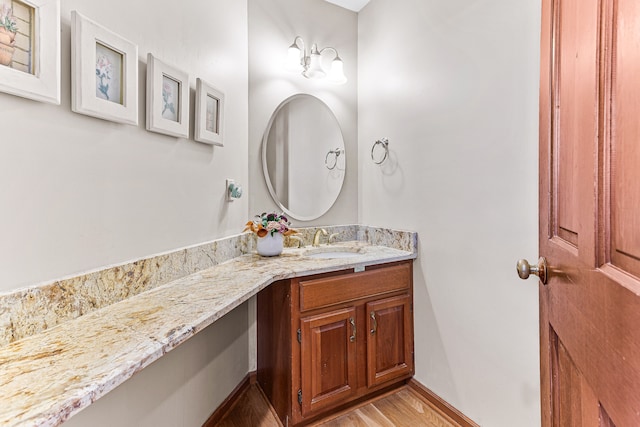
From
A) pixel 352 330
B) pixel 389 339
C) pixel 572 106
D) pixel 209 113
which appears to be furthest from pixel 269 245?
pixel 572 106

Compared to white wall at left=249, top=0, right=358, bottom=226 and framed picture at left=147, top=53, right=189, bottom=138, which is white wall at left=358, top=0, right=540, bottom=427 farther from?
framed picture at left=147, top=53, right=189, bottom=138

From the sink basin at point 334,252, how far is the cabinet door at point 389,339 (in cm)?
39

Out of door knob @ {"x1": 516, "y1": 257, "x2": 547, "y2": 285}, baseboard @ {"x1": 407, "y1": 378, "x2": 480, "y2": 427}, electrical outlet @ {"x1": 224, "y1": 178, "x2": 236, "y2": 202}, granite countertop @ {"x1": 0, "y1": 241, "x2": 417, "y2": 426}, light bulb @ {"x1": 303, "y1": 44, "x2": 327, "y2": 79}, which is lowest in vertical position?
baseboard @ {"x1": 407, "y1": 378, "x2": 480, "y2": 427}

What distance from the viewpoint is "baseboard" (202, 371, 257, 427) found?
1.57 meters

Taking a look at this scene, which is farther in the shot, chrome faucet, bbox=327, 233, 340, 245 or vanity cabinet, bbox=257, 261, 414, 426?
chrome faucet, bbox=327, 233, 340, 245

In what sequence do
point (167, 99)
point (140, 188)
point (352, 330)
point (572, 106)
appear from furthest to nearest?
1. point (352, 330)
2. point (167, 99)
3. point (140, 188)
4. point (572, 106)

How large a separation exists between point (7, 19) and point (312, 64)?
166 cm

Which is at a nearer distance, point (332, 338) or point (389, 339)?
point (332, 338)

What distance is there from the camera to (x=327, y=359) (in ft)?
5.27

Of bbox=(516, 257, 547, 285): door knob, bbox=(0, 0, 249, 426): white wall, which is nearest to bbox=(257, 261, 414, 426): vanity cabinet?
A: bbox=(0, 0, 249, 426): white wall

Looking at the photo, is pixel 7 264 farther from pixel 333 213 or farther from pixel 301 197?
pixel 333 213

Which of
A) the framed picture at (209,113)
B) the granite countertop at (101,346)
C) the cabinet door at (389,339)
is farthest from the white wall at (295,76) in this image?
the granite countertop at (101,346)

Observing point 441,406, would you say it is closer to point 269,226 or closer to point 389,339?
point 389,339

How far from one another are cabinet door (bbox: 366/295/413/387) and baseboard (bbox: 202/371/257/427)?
768 millimetres
